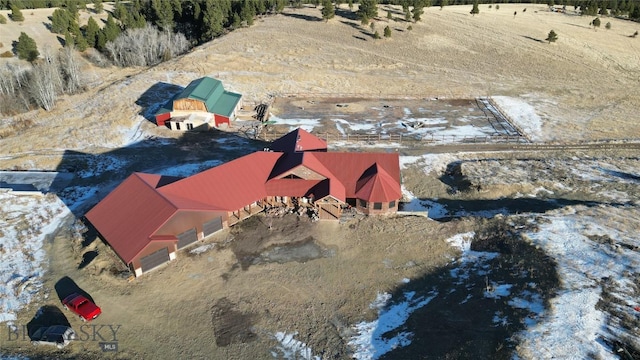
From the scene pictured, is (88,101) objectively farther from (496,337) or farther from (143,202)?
(496,337)

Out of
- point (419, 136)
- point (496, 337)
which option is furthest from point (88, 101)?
point (496, 337)

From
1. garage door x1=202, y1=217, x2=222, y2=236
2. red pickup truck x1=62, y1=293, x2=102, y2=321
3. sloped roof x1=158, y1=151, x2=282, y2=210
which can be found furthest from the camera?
sloped roof x1=158, y1=151, x2=282, y2=210

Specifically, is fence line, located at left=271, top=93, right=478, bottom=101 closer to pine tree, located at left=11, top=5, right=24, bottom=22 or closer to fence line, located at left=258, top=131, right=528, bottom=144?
fence line, located at left=258, top=131, right=528, bottom=144

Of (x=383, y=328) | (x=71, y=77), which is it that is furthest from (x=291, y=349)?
(x=71, y=77)

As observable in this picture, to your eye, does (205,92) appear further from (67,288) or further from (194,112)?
(67,288)

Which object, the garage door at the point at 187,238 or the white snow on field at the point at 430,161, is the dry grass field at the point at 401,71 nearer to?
the white snow on field at the point at 430,161

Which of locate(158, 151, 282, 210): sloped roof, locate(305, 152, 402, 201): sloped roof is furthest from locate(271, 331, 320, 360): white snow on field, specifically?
locate(305, 152, 402, 201): sloped roof
